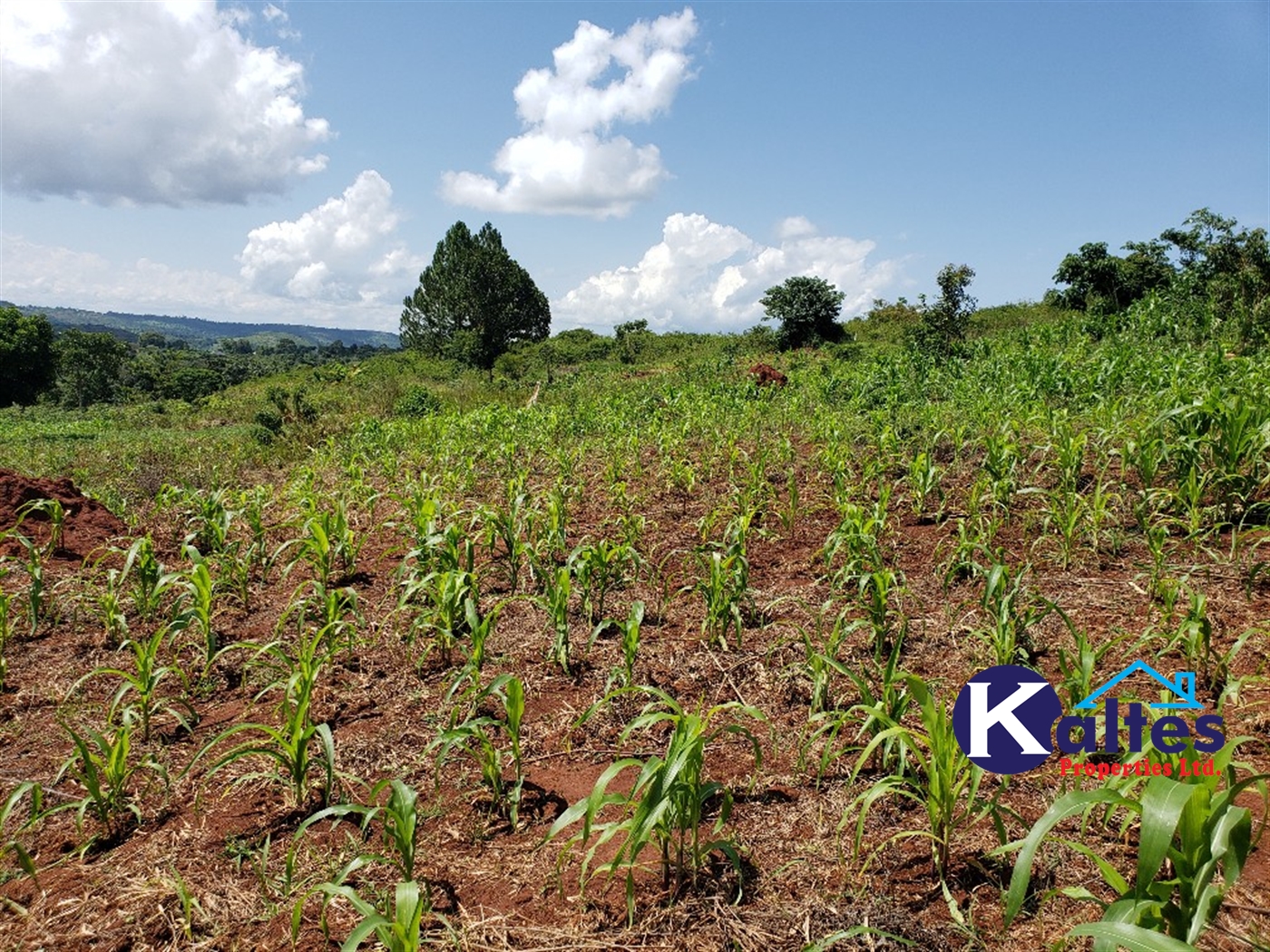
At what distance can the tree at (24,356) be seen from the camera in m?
43.6

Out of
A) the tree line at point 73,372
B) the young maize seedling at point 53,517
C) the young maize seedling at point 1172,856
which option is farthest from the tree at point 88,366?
the young maize seedling at point 1172,856

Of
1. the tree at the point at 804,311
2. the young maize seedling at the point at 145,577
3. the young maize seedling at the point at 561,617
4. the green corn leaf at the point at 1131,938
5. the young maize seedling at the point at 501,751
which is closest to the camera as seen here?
the green corn leaf at the point at 1131,938

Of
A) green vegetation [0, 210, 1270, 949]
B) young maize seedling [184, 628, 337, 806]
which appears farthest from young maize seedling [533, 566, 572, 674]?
young maize seedling [184, 628, 337, 806]

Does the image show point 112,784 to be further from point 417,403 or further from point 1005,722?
point 417,403

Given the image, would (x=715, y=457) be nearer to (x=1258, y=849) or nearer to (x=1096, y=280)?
(x=1258, y=849)

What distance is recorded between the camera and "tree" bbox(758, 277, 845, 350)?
20.3 metres

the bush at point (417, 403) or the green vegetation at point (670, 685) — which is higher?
the bush at point (417, 403)

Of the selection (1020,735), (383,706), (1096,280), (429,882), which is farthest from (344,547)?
(1096,280)

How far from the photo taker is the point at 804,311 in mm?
20562

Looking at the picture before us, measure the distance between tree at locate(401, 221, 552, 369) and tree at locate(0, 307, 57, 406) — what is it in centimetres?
2413

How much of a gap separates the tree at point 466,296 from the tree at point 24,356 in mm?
24128

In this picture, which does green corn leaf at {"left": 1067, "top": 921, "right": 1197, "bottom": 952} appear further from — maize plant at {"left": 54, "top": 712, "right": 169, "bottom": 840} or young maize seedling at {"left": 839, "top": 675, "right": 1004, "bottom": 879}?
maize plant at {"left": 54, "top": 712, "right": 169, "bottom": 840}
